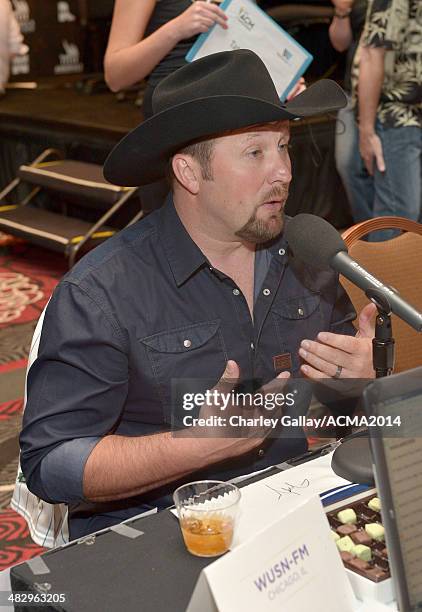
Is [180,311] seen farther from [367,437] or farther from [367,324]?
[367,437]

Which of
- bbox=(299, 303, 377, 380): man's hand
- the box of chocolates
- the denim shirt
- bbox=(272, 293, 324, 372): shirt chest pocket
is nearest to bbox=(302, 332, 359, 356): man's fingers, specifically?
bbox=(299, 303, 377, 380): man's hand

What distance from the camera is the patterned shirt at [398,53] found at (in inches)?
124

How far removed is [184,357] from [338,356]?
0.90 ft

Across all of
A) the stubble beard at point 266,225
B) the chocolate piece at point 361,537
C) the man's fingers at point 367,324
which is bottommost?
the man's fingers at point 367,324

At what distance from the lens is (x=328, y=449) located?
1.56 m

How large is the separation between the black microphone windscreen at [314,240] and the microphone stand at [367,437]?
0.31 feet

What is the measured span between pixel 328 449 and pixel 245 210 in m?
0.47

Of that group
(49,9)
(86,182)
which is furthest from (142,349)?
(49,9)

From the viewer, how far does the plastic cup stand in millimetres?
1213

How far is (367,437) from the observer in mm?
1455

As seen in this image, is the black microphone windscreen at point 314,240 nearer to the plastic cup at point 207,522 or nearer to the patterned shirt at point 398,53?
the plastic cup at point 207,522

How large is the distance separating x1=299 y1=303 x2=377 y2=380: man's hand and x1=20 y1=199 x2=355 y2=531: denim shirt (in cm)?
10
